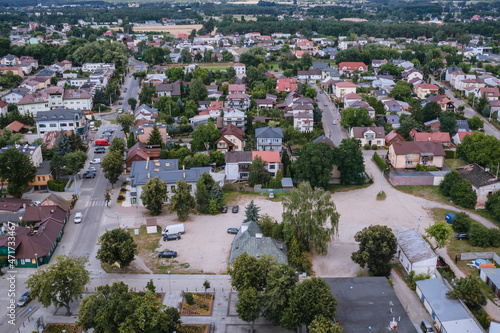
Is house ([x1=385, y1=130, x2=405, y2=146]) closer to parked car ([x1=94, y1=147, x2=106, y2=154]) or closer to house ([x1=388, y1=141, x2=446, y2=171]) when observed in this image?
house ([x1=388, y1=141, x2=446, y2=171])

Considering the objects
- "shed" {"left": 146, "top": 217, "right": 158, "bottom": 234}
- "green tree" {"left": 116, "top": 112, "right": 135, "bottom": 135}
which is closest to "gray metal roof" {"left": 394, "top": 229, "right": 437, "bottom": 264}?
"shed" {"left": 146, "top": 217, "right": 158, "bottom": 234}

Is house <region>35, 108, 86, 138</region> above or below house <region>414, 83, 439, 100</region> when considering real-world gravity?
above

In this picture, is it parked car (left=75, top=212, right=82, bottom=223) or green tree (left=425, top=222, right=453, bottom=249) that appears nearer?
green tree (left=425, top=222, right=453, bottom=249)

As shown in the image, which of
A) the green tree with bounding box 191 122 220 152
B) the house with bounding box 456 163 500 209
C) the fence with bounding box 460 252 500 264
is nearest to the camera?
the fence with bounding box 460 252 500 264

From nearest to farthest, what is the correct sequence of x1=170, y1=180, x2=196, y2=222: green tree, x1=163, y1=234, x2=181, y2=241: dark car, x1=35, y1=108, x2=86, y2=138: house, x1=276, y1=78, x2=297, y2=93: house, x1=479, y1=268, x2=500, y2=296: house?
x1=479, y1=268, x2=500, y2=296: house, x1=163, y1=234, x2=181, y2=241: dark car, x1=170, y1=180, x2=196, y2=222: green tree, x1=35, y1=108, x2=86, y2=138: house, x1=276, y1=78, x2=297, y2=93: house

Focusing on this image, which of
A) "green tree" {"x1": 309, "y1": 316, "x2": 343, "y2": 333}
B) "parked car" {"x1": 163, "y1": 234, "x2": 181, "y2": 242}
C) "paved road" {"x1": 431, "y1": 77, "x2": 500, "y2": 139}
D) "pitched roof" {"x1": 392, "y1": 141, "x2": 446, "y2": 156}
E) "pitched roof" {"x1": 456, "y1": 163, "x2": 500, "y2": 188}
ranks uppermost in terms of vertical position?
"green tree" {"x1": 309, "y1": 316, "x2": 343, "y2": 333}

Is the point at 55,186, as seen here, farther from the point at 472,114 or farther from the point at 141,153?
the point at 472,114

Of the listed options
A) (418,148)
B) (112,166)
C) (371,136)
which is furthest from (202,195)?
(371,136)
